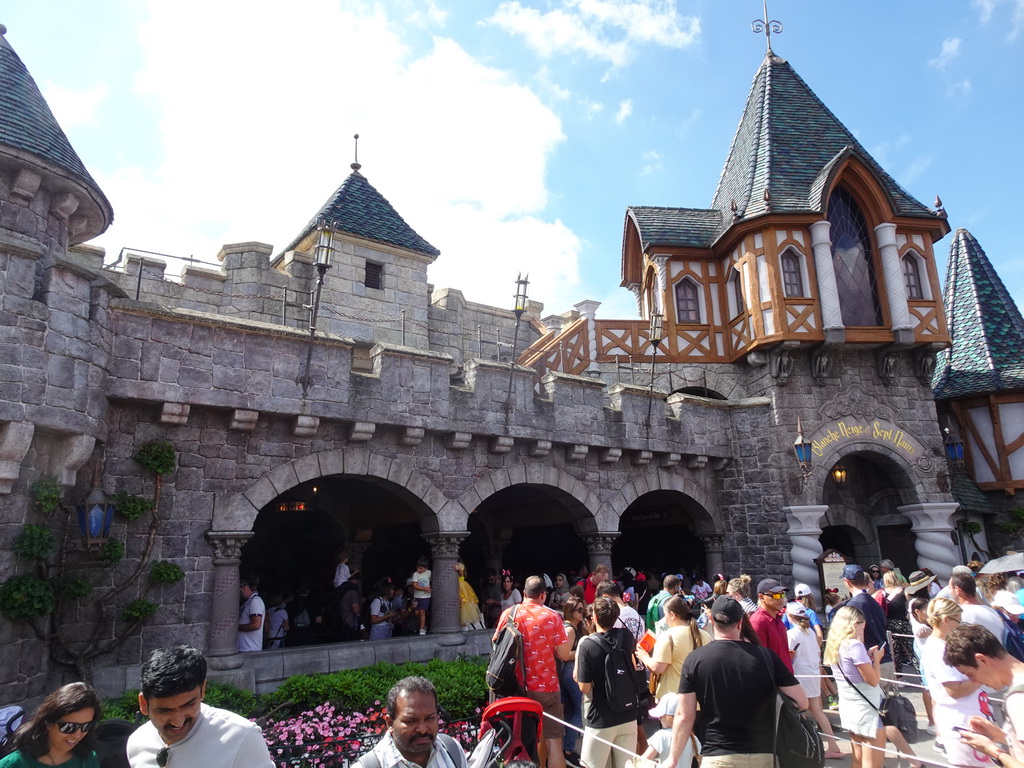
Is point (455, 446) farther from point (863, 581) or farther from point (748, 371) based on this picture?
point (748, 371)

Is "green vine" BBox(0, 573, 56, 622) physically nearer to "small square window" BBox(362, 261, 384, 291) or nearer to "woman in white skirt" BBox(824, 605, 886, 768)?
"woman in white skirt" BBox(824, 605, 886, 768)

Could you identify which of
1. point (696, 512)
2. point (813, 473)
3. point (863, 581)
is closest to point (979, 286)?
point (813, 473)

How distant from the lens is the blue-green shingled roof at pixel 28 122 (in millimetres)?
7852

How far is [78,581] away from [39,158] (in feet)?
14.7

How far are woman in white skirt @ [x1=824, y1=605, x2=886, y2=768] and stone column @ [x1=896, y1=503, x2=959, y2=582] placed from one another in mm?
9863

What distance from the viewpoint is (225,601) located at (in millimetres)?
8633

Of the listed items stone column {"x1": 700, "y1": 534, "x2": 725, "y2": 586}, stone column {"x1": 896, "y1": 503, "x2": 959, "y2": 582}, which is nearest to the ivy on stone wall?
stone column {"x1": 700, "y1": 534, "x2": 725, "y2": 586}

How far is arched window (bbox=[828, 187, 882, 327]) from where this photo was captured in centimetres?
1493

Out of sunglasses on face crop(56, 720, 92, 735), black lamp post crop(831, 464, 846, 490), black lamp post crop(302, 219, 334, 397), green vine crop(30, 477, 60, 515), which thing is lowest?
sunglasses on face crop(56, 720, 92, 735)

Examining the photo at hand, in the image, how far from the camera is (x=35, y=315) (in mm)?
7289

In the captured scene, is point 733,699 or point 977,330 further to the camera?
point 977,330

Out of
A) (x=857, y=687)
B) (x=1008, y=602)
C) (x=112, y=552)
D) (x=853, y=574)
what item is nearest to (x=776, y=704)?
(x=857, y=687)

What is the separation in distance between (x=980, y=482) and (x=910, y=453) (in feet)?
13.4

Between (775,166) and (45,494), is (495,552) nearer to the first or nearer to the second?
(45,494)
